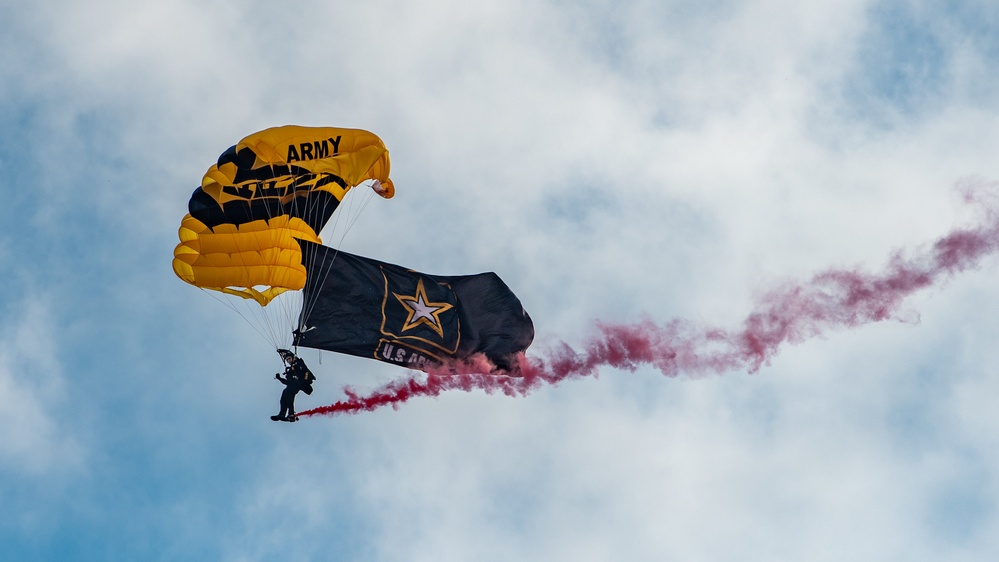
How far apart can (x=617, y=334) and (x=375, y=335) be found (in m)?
5.90

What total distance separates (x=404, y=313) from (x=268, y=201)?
3372 mm

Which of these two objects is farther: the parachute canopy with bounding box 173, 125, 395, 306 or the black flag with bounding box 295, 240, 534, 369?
the black flag with bounding box 295, 240, 534, 369

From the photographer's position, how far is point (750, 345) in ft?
110

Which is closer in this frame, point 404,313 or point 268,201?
point 268,201

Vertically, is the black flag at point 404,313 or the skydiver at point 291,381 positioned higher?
the black flag at point 404,313

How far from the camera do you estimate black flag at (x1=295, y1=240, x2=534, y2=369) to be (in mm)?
29781

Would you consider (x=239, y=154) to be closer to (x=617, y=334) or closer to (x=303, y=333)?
(x=303, y=333)

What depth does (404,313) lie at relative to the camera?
30234 millimetres

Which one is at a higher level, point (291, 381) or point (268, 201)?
point (268, 201)

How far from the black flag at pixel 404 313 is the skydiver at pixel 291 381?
524 millimetres

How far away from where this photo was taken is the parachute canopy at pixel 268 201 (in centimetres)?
2830

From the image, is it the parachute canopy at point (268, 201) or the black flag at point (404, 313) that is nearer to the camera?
the parachute canopy at point (268, 201)

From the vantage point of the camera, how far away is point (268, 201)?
29188 millimetres

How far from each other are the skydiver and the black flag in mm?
524
